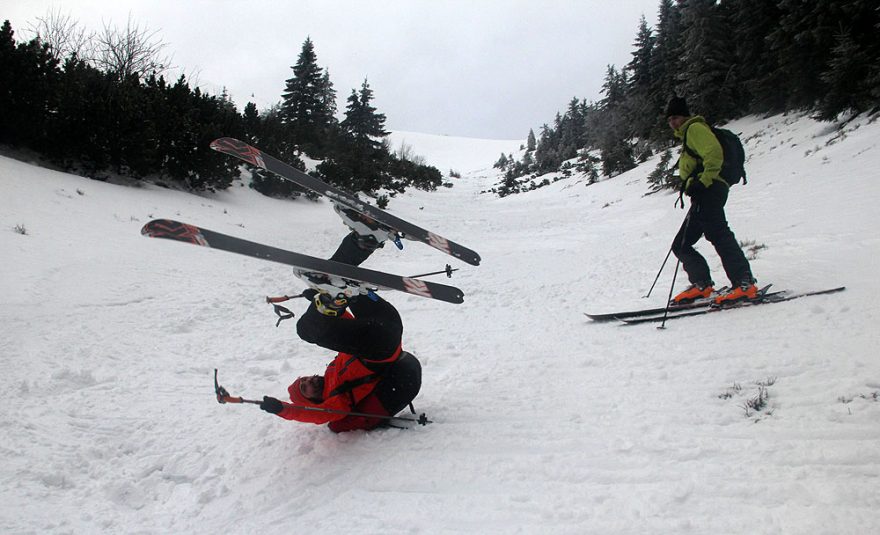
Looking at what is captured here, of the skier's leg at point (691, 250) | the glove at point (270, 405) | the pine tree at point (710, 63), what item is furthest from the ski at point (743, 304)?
the pine tree at point (710, 63)

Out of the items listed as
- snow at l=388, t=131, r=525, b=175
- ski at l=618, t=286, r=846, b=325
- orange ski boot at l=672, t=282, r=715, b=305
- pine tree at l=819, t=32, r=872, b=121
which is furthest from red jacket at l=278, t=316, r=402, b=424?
snow at l=388, t=131, r=525, b=175

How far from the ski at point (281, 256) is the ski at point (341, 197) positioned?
876mm

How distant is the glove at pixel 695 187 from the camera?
15.2 ft

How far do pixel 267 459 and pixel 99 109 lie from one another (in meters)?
11.2

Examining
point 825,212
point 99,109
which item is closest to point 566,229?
point 825,212

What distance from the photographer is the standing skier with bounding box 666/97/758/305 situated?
14.9ft

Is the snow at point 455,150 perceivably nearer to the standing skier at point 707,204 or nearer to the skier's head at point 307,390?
the standing skier at point 707,204

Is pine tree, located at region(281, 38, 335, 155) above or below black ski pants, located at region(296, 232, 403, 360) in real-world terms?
above

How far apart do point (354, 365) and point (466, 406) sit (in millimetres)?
896

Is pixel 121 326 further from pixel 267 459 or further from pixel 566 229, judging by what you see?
pixel 566 229

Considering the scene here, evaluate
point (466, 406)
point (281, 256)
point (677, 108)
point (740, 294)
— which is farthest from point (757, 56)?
point (281, 256)

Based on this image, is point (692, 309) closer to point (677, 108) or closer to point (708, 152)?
point (708, 152)

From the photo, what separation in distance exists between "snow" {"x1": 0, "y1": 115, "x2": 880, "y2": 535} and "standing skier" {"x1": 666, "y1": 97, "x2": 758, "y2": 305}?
0.47 metres

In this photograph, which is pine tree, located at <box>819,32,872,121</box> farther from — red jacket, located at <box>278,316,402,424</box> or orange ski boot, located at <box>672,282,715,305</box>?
red jacket, located at <box>278,316,402,424</box>
